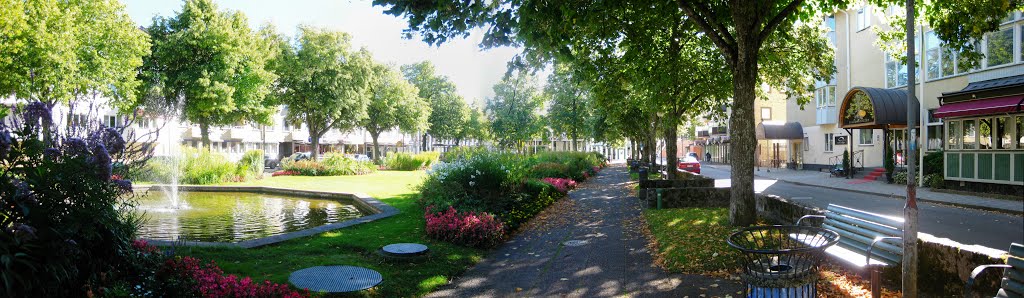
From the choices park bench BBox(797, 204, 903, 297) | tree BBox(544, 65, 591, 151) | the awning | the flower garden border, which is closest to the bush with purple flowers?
the flower garden border

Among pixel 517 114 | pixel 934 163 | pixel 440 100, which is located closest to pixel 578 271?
pixel 934 163

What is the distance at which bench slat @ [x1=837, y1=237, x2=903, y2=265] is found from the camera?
5.34 meters

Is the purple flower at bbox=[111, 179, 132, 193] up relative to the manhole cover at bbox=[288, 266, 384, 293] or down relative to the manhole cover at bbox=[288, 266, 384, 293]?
up

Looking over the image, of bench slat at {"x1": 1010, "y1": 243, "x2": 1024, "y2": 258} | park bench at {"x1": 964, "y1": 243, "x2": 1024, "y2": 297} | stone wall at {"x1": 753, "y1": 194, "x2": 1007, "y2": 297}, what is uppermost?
bench slat at {"x1": 1010, "y1": 243, "x2": 1024, "y2": 258}

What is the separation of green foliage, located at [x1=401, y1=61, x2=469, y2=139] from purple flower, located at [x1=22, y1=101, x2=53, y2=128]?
58.7 metres

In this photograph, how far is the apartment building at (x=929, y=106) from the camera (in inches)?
700

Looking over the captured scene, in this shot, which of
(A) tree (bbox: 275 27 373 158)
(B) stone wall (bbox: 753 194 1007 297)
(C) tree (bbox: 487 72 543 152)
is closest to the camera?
(B) stone wall (bbox: 753 194 1007 297)

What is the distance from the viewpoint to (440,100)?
6769cm

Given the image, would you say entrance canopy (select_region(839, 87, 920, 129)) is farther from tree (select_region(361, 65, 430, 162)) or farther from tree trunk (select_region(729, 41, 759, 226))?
tree (select_region(361, 65, 430, 162))

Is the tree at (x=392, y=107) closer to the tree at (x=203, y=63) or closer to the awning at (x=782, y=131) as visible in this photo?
the tree at (x=203, y=63)

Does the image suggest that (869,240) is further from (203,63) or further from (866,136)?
(203,63)

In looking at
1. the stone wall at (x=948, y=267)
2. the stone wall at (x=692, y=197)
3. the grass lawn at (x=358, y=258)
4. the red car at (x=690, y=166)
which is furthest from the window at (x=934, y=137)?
the grass lawn at (x=358, y=258)

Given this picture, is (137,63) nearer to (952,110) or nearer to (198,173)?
(198,173)

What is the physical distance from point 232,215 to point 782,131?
123ft
